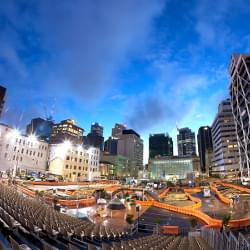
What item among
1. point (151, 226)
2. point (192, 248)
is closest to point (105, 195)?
point (151, 226)

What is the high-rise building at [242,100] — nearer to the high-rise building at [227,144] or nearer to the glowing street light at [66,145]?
the high-rise building at [227,144]

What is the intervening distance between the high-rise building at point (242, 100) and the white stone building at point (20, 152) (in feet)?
293

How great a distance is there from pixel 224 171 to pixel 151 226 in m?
115

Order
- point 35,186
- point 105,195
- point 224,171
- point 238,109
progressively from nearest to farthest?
point 35,186, point 105,195, point 238,109, point 224,171

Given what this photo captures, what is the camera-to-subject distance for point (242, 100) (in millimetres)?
105062

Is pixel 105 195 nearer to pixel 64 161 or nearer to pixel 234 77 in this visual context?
pixel 64 161

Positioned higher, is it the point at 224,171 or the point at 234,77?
the point at 234,77

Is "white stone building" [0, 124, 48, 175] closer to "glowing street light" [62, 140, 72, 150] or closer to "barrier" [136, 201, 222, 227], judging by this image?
"glowing street light" [62, 140, 72, 150]

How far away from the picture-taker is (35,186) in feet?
174

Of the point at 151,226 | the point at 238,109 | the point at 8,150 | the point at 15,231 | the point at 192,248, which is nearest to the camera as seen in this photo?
the point at 15,231

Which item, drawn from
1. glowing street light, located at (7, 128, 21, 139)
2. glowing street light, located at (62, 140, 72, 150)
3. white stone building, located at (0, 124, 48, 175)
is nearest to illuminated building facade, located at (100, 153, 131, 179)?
glowing street light, located at (62, 140, 72, 150)

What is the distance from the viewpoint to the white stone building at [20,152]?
76812 mm

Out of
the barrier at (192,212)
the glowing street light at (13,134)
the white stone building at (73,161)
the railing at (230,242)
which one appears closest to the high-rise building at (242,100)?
the barrier at (192,212)

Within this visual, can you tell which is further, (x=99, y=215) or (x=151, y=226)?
(x=99, y=215)
